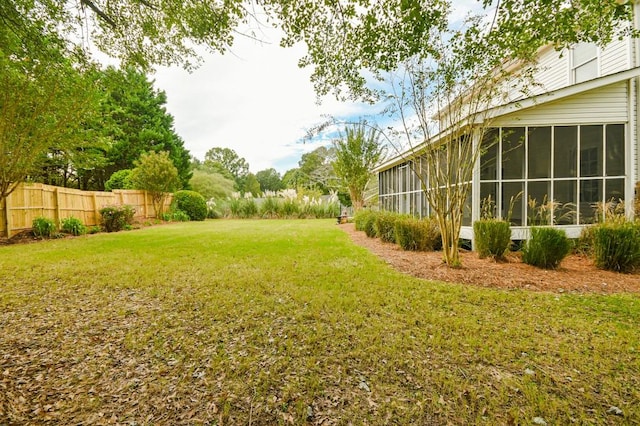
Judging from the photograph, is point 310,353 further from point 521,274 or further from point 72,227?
point 72,227

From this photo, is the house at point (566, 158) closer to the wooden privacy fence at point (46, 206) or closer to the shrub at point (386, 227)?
the shrub at point (386, 227)

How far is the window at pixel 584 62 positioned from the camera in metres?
7.33

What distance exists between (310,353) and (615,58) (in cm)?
997

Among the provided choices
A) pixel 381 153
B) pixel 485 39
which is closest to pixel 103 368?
pixel 485 39

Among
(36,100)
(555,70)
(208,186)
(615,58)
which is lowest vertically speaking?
(208,186)

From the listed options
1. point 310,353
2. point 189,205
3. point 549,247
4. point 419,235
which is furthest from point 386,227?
point 189,205

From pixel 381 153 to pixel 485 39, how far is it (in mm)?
10055

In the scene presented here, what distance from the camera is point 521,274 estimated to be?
406 cm

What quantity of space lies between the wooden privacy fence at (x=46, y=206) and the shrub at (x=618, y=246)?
13.3m

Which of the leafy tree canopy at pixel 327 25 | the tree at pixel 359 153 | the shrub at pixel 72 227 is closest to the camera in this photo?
the leafy tree canopy at pixel 327 25

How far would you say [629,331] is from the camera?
7.71 feet

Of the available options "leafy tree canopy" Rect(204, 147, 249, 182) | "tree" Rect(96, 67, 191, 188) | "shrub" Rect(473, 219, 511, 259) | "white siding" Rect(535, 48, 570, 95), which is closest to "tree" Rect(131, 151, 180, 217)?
"tree" Rect(96, 67, 191, 188)

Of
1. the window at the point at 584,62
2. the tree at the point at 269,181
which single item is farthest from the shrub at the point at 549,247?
the tree at the point at 269,181

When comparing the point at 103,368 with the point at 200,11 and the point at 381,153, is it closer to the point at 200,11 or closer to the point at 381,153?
the point at 200,11
